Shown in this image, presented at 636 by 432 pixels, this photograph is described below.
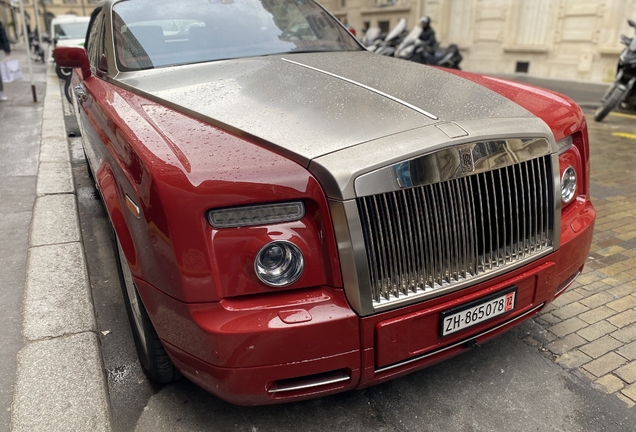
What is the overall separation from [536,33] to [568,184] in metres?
15.0

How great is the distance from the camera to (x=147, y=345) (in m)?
2.25

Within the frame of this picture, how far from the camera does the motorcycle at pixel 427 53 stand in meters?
13.2

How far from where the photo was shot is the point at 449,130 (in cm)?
194

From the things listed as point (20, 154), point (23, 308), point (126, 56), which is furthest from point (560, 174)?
point (20, 154)

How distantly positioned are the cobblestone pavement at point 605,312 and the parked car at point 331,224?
0.46 metres

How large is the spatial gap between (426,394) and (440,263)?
0.75m

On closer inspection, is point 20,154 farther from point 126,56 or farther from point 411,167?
point 411,167

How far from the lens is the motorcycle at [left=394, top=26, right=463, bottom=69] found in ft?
43.2

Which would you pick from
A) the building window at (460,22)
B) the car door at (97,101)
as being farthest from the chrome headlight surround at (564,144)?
the building window at (460,22)

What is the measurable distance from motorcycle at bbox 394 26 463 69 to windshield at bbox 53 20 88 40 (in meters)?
8.43

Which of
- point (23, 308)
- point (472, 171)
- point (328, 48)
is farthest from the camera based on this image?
point (328, 48)

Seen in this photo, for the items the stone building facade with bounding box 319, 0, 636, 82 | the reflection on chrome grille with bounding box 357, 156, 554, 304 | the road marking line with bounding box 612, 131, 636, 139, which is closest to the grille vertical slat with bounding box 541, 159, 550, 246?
the reflection on chrome grille with bounding box 357, 156, 554, 304

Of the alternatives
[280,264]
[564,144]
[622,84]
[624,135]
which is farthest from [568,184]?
[622,84]

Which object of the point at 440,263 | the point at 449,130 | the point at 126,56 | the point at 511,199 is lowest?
the point at 440,263
